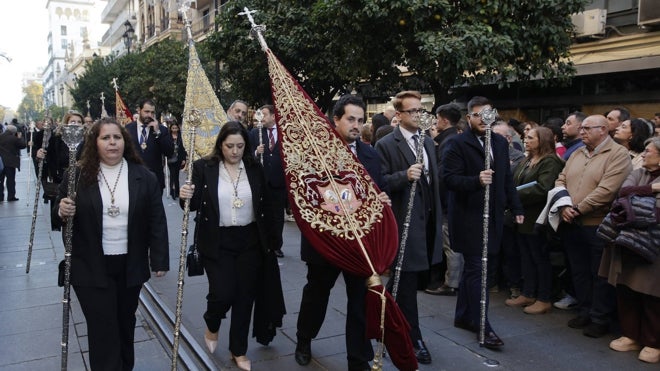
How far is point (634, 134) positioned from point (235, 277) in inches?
171

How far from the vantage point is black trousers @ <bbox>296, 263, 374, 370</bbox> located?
4238mm

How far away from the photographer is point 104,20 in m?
72.8

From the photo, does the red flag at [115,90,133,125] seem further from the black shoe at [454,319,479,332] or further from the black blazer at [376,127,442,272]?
the black shoe at [454,319,479,332]

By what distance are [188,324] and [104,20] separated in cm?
7569

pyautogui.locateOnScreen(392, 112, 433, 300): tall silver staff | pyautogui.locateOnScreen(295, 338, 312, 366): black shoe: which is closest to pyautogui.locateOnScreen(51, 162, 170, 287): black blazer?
pyautogui.locateOnScreen(295, 338, 312, 366): black shoe

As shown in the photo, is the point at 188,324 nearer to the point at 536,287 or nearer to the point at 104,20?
the point at 536,287

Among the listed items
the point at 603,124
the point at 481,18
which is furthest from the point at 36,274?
the point at 481,18

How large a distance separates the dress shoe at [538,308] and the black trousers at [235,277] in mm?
2973

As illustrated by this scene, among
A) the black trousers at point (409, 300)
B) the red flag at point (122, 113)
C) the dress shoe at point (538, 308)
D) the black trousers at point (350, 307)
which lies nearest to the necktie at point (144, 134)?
the red flag at point (122, 113)

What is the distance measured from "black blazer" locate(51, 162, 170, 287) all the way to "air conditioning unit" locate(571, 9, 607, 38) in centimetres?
1187

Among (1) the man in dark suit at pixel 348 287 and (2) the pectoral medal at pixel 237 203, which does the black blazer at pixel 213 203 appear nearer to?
(2) the pectoral medal at pixel 237 203

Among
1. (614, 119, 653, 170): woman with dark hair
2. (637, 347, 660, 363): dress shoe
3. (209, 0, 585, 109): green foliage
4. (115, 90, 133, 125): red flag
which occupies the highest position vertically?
(209, 0, 585, 109): green foliage

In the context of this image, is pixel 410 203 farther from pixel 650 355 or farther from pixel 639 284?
pixel 650 355

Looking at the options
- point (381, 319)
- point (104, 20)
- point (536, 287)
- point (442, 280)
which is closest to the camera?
point (381, 319)
